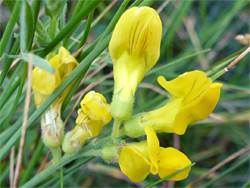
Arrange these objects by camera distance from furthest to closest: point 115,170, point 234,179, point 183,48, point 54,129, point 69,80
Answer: point 183,48 < point 234,179 < point 115,170 < point 54,129 < point 69,80

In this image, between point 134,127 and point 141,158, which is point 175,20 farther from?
point 141,158

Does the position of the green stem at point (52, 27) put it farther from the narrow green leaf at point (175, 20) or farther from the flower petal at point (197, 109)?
the narrow green leaf at point (175, 20)

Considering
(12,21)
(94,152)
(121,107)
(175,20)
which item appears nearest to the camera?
(12,21)

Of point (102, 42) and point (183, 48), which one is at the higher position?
point (102, 42)

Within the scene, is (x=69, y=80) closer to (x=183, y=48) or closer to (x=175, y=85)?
(x=175, y=85)

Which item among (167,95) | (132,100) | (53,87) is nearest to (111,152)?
(132,100)

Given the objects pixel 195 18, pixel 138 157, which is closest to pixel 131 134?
pixel 138 157

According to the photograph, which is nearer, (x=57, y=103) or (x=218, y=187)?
(x=57, y=103)

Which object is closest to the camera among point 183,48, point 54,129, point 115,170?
point 54,129
